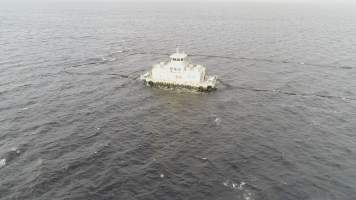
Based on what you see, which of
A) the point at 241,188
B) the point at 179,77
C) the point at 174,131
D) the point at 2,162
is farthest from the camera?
the point at 179,77

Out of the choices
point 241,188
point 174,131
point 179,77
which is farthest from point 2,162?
point 179,77

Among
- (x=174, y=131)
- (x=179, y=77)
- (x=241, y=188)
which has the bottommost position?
(x=241, y=188)

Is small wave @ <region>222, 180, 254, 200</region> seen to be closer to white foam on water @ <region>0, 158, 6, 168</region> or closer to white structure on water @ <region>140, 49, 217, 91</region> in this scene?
white foam on water @ <region>0, 158, 6, 168</region>

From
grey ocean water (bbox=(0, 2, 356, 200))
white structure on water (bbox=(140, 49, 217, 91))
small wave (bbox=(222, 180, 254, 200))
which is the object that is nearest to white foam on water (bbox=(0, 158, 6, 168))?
grey ocean water (bbox=(0, 2, 356, 200))

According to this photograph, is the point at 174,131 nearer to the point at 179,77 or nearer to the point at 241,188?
the point at 241,188

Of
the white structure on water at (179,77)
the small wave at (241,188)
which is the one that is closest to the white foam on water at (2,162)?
the small wave at (241,188)

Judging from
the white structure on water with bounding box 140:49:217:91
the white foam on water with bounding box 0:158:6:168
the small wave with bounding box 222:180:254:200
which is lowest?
the small wave with bounding box 222:180:254:200
